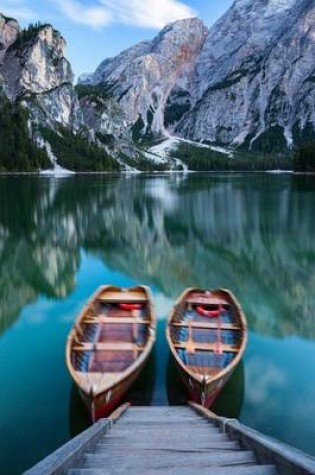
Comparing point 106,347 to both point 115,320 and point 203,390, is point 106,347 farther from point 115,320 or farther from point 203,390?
point 203,390

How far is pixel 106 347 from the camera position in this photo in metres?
14.4

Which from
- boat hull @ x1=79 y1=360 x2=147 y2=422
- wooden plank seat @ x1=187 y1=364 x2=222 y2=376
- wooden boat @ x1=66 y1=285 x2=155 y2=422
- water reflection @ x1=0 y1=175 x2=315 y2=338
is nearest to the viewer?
boat hull @ x1=79 y1=360 x2=147 y2=422

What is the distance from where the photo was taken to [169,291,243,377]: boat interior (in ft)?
45.2

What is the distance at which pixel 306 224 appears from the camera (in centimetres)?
4597

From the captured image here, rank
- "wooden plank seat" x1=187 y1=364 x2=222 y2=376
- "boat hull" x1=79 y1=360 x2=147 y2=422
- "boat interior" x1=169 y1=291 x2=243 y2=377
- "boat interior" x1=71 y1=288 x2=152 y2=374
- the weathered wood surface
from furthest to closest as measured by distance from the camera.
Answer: "boat interior" x1=169 y1=291 x2=243 y2=377 < "boat interior" x1=71 y1=288 x2=152 y2=374 < "wooden plank seat" x1=187 y1=364 x2=222 y2=376 < "boat hull" x1=79 y1=360 x2=147 y2=422 < the weathered wood surface

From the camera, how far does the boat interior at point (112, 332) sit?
13578mm

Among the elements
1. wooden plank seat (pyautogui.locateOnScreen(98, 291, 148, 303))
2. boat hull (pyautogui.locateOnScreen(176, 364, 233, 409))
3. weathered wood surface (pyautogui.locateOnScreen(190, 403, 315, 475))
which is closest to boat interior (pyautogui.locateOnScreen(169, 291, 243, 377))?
boat hull (pyautogui.locateOnScreen(176, 364, 233, 409))

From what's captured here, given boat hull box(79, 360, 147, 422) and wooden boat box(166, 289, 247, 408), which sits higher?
wooden boat box(166, 289, 247, 408)

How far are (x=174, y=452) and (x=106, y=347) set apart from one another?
6552mm

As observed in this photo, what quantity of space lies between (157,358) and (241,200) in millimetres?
56102

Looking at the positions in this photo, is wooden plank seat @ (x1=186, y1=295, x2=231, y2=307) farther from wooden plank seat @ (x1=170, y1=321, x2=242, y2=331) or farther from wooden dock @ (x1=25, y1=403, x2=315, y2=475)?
wooden dock @ (x1=25, y1=403, x2=315, y2=475)

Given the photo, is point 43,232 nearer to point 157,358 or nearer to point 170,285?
point 170,285

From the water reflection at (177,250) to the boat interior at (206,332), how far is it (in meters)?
2.55

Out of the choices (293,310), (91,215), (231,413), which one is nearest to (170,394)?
(231,413)
